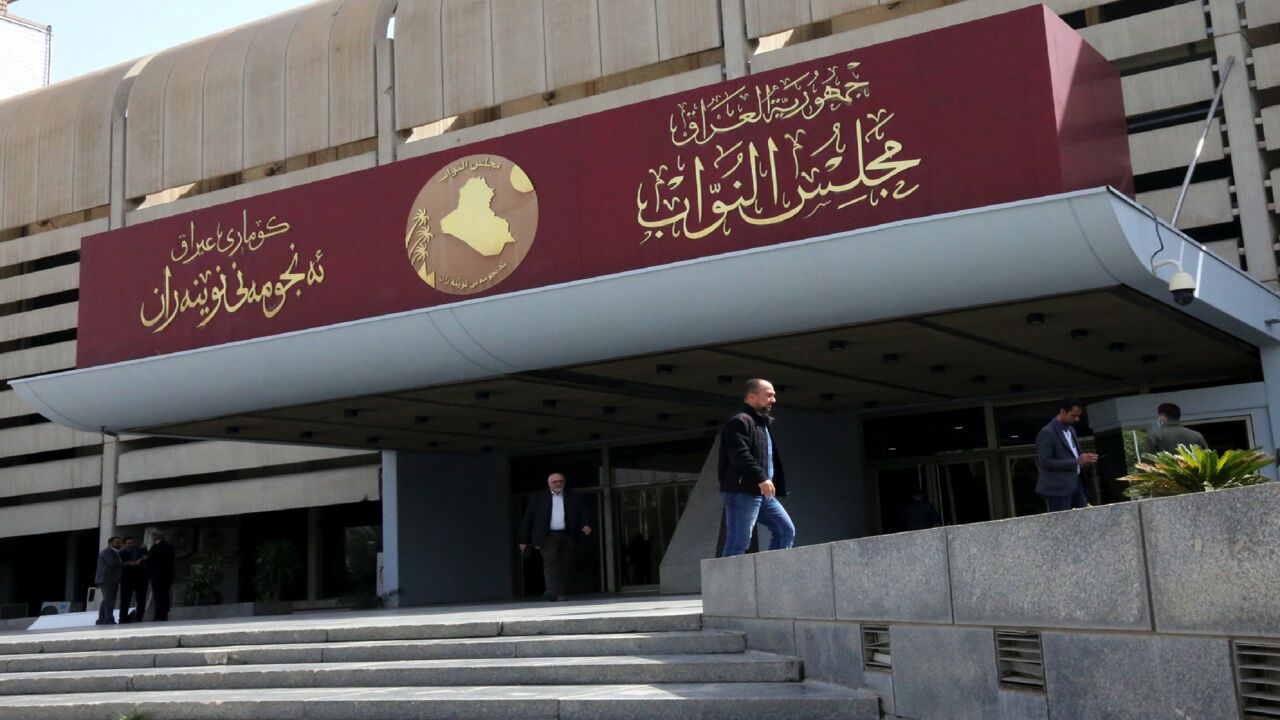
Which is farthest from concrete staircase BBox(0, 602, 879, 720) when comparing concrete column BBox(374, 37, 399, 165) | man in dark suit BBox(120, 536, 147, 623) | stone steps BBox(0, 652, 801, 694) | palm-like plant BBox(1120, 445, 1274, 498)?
concrete column BBox(374, 37, 399, 165)

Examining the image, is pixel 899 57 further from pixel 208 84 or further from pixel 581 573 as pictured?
pixel 208 84

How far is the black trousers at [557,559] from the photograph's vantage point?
53.0ft

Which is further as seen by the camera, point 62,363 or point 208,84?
point 62,363

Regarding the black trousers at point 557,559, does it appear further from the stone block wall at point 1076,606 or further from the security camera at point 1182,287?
the stone block wall at point 1076,606

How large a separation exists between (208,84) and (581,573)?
562 inches

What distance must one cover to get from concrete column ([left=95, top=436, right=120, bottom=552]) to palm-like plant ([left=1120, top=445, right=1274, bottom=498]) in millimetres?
27591

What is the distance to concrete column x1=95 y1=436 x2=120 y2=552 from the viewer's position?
1205 inches

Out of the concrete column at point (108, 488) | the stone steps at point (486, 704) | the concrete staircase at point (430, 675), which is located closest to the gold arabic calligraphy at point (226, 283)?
the concrete staircase at point (430, 675)

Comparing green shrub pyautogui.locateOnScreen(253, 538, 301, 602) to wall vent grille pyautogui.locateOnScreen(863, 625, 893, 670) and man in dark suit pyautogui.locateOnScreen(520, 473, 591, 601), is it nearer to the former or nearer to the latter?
man in dark suit pyautogui.locateOnScreen(520, 473, 591, 601)

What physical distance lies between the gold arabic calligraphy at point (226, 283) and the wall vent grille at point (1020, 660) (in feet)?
38.9

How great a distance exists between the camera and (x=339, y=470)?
27922mm

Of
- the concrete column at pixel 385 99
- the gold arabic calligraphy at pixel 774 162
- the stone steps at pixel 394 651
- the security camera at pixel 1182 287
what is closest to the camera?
the stone steps at pixel 394 651

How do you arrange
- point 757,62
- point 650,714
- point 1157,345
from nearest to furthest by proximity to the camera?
point 650,714 → point 1157,345 → point 757,62

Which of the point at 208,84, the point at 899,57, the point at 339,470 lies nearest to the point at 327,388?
the point at 899,57
